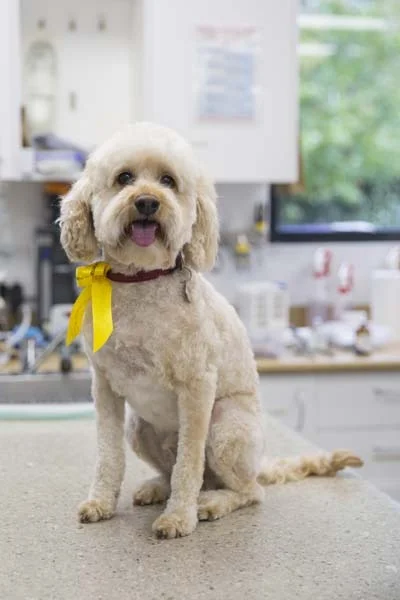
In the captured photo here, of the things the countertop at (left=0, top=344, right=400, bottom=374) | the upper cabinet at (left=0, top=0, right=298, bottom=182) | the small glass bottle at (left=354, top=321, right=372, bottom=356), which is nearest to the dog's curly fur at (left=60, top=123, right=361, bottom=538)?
the countertop at (left=0, top=344, right=400, bottom=374)

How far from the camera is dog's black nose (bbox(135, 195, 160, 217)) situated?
1.14m

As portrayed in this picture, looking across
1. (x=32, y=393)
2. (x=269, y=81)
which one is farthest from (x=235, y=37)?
(x=32, y=393)

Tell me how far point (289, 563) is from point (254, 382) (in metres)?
0.35

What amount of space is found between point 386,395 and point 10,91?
156 centimetres

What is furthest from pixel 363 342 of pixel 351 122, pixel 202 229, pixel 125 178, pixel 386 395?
pixel 125 178

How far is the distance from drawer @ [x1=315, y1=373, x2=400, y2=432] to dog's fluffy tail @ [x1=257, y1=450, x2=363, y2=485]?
A: 1371mm

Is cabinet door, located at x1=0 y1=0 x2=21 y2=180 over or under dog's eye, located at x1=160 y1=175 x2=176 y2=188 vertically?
over

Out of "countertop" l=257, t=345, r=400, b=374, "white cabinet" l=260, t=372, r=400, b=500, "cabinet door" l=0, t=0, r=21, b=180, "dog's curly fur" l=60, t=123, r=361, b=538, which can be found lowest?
"white cabinet" l=260, t=372, r=400, b=500

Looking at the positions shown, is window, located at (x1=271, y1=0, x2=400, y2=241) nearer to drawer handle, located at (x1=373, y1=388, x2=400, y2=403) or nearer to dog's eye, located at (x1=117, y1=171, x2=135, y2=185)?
drawer handle, located at (x1=373, y1=388, x2=400, y2=403)

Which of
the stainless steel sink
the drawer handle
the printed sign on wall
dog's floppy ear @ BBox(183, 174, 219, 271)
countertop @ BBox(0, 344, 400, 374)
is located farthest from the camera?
the printed sign on wall

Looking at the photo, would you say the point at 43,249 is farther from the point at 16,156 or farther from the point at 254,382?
the point at 254,382

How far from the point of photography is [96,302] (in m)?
1.22

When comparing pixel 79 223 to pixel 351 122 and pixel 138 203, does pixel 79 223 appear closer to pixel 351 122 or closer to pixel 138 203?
pixel 138 203

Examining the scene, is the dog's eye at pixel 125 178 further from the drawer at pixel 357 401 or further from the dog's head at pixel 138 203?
the drawer at pixel 357 401
